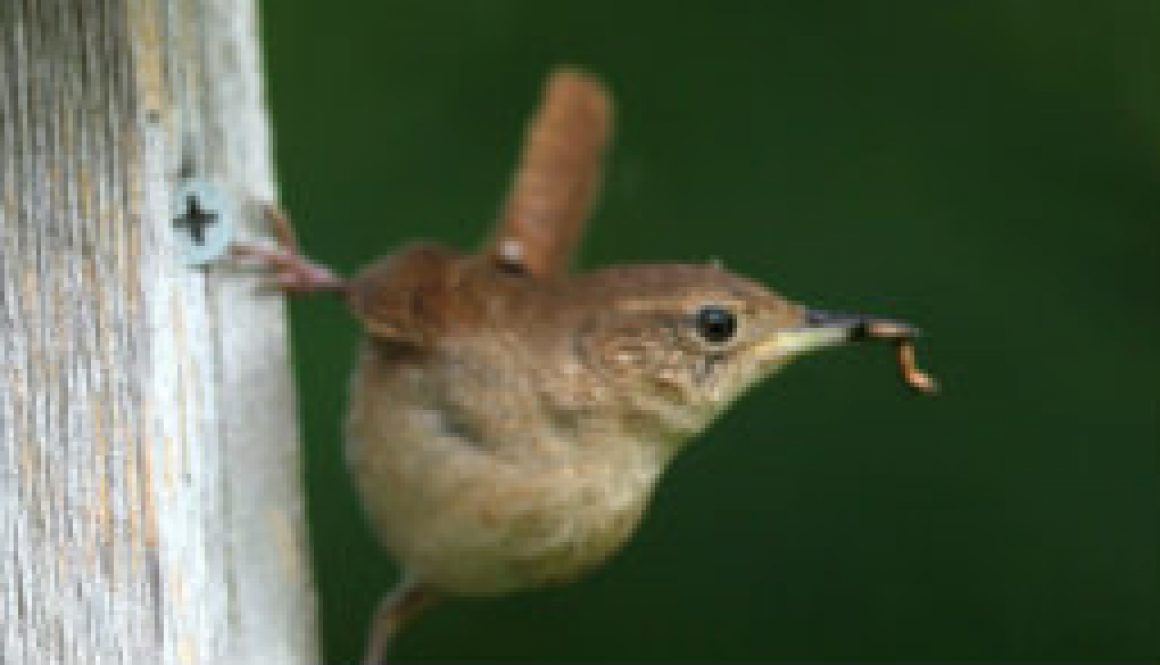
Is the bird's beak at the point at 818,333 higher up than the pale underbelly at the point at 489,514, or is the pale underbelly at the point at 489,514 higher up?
the bird's beak at the point at 818,333

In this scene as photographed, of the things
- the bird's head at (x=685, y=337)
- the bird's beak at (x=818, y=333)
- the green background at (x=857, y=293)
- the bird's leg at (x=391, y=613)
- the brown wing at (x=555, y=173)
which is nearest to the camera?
the bird's beak at (x=818, y=333)

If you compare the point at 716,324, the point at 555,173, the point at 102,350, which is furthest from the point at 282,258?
the point at 555,173

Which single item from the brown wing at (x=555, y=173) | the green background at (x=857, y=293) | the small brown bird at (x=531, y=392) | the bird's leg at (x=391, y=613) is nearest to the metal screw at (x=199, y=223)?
the small brown bird at (x=531, y=392)

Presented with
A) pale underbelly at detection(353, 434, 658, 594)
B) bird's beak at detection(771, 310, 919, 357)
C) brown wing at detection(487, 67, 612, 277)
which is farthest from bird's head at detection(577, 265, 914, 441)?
brown wing at detection(487, 67, 612, 277)

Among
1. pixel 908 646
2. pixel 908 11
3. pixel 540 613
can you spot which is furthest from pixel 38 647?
pixel 908 11

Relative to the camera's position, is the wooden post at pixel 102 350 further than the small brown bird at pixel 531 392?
No

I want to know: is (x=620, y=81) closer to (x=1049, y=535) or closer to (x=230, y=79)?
(x=1049, y=535)

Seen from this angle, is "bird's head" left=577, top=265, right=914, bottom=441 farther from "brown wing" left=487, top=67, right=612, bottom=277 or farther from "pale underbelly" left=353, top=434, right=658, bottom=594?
"brown wing" left=487, top=67, right=612, bottom=277

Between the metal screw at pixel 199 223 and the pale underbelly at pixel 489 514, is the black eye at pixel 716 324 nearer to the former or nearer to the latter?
the pale underbelly at pixel 489 514
